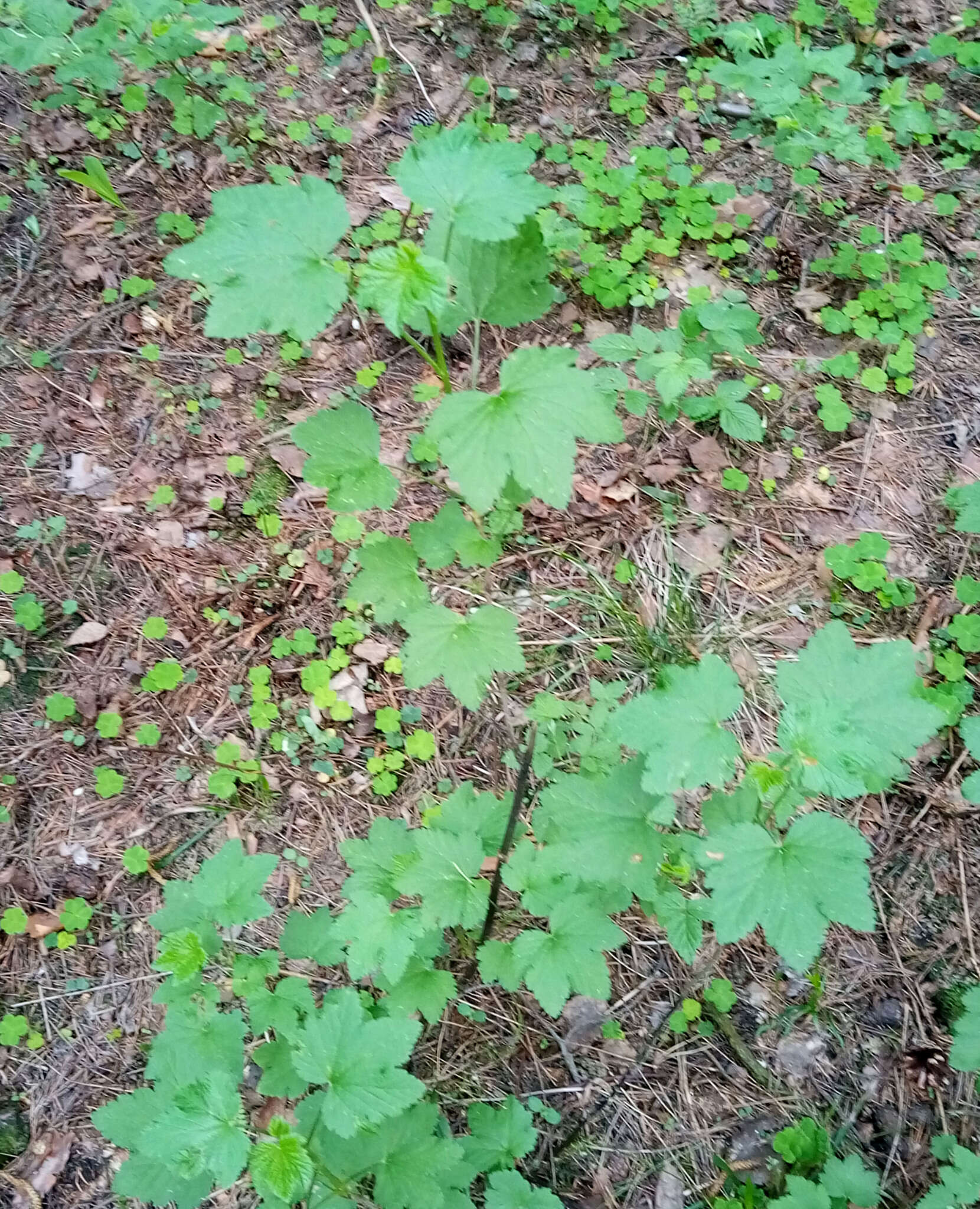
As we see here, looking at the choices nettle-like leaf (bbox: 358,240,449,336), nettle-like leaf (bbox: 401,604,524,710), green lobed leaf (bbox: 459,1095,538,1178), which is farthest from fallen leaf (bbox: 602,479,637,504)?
green lobed leaf (bbox: 459,1095,538,1178)

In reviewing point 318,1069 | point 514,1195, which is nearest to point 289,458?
point 318,1069

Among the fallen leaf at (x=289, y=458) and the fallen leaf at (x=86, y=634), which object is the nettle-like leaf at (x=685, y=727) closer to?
the fallen leaf at (x=289, y=458)

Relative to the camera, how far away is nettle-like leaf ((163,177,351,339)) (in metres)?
1.42

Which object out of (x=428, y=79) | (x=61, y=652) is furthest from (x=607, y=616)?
(x=428, y=79)

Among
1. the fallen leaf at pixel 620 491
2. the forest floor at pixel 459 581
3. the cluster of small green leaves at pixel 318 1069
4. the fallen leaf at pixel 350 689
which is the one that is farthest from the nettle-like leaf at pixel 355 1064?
the fallen leaf at pixel 620 491

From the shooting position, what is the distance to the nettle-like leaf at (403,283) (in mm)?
1396

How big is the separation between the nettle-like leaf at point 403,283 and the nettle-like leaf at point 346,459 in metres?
0.34

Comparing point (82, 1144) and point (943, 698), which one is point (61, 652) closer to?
point (82, 1144)

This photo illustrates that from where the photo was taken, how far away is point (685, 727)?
1.53m

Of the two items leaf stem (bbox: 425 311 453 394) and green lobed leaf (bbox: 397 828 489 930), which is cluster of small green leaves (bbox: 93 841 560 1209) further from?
leaf stem (bbox: 425 311 453 394)

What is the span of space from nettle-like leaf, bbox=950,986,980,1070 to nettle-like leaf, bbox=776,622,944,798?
76cm

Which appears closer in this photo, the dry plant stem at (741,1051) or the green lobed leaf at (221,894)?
the green lobed leaf at (221,894)

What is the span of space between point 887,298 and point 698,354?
0.82 meters

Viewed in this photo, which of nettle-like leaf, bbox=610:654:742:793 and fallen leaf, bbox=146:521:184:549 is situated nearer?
nettle-like leaf, bbox=610:654:742:793
